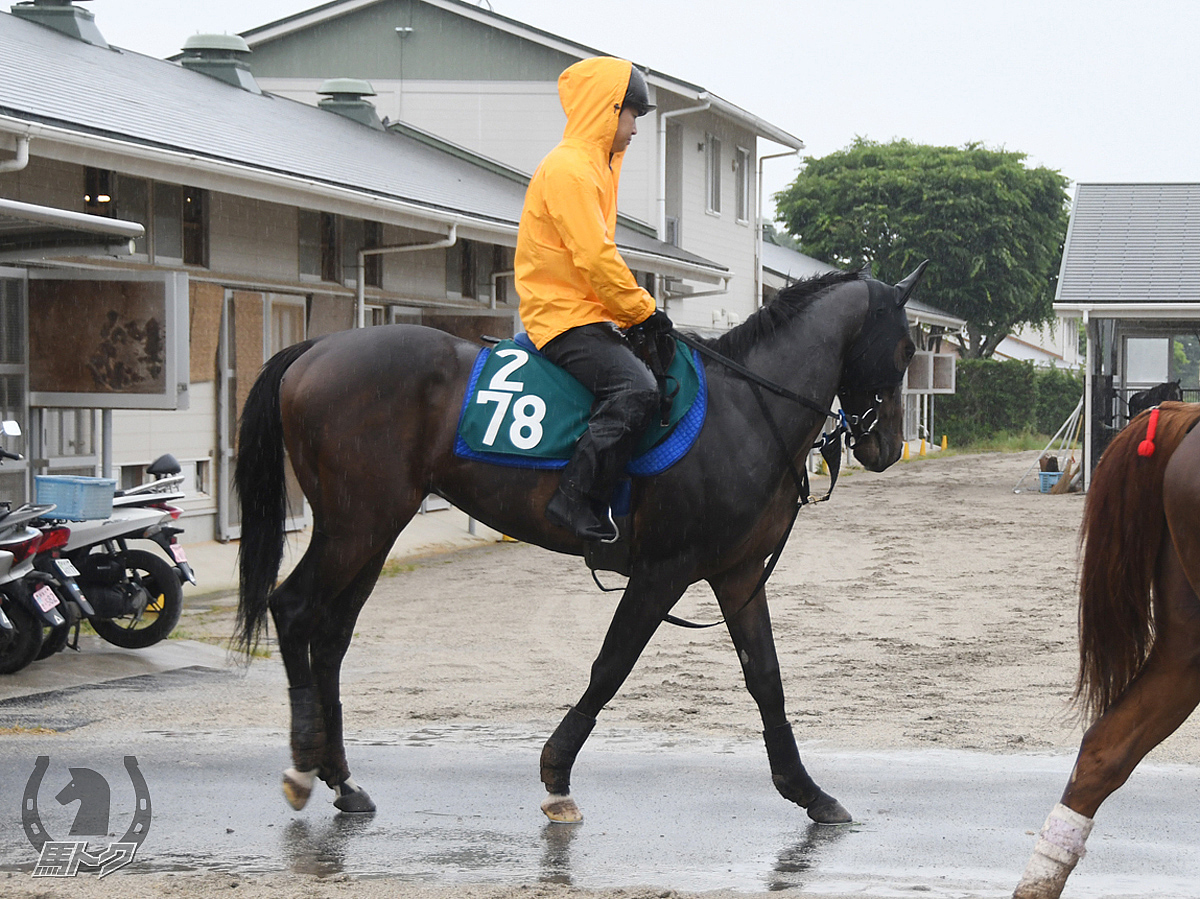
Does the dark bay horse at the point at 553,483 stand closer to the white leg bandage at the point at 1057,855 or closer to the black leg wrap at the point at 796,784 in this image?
the black leg wrap at the point at 796,784

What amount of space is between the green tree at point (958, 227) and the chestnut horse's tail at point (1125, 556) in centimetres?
4357

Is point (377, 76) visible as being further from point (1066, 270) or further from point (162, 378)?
point (162, 378)

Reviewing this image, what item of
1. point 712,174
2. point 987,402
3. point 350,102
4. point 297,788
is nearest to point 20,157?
point 297,788

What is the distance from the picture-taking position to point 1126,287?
2325 centimetres

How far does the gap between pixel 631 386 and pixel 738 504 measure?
0.58 m

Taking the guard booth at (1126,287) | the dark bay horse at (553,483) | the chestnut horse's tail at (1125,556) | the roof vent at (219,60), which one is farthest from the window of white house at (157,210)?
the guard booth at (1126,287)

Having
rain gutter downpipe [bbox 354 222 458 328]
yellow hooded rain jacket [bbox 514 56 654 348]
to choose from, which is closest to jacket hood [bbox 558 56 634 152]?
yellow hooded rain jacket [bbox 514 56 654 348]

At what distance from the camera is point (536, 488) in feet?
17.7

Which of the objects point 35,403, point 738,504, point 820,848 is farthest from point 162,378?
point 820,848

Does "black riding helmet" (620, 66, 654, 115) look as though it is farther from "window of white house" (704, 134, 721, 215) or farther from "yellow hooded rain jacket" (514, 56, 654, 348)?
"window of white house" (704, 134, 721, 215)

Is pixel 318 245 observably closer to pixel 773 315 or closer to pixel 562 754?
pixel 773 315

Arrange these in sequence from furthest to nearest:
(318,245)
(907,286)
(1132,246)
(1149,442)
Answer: (1132,246), (318,245), (907,286), (1149,442)

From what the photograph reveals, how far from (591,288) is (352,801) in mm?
2072

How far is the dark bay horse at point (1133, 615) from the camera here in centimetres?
411
